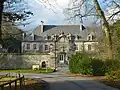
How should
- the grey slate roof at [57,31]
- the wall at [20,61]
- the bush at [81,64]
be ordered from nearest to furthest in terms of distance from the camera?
the bush at [81,64], the wall at [20,61], the grey slate roof at [57,31]

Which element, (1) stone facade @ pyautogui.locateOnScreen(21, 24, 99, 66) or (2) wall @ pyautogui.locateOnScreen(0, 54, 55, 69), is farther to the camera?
(1) stone facade @ pyautogui.locateOnScreen(21, 24, 99, 66)

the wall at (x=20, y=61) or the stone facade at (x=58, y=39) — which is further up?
the stone facade at (x=58, y=39)

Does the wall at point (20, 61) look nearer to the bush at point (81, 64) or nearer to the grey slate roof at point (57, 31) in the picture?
the bush at point (81, 64)

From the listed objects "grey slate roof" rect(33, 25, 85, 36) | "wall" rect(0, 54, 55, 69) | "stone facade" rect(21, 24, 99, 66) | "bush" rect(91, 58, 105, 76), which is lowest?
"bush" rect(91, 58, 105, 76)

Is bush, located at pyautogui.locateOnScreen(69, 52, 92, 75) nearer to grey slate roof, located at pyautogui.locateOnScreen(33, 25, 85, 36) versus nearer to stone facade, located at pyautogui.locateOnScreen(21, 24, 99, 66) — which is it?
stone facade, located at pyautogui.locateOnScreen(21, 24, 99, 66)

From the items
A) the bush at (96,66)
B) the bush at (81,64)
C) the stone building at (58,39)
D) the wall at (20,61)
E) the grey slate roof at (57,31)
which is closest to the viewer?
the bush at (96,66)

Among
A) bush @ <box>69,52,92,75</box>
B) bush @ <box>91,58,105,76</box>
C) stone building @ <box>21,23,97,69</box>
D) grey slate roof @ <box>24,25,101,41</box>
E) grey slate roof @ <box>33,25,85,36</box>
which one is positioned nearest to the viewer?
bush @ <box>91,58,105,76</box>

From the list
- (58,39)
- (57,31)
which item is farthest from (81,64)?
(57,31)

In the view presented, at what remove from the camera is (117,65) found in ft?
86.3

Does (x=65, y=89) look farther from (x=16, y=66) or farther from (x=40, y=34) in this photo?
(x=40, y=34)

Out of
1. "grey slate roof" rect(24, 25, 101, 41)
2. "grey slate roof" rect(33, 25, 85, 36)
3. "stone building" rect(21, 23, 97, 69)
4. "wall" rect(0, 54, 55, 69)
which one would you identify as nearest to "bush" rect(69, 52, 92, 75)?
"wall" rect(0, 54, 55, 69)

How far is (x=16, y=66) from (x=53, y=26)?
3482 cm

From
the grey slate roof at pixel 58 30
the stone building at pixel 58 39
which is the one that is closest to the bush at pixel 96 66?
the stone building at pixel 58 39

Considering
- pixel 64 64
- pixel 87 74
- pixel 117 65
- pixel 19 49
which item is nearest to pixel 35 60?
pixel 64 64
